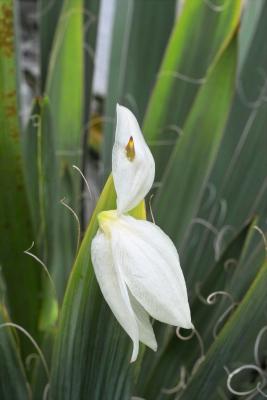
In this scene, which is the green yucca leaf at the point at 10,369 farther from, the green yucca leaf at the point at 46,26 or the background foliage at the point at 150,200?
the green yucca leaf at the point at 46,26

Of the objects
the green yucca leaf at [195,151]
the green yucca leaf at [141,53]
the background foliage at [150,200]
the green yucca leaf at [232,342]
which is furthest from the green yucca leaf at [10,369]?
the green yucca leaf at [141,53]

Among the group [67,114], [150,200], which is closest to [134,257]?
[150,200]

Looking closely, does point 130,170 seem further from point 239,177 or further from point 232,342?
point 239,177

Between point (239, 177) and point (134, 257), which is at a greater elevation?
point (134, 257)

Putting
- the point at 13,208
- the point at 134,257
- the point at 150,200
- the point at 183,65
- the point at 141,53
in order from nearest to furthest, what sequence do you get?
the point at 134,257 < the point at 150,200 < the point at 13,208 < the point at 183,65 < the point at 141,53

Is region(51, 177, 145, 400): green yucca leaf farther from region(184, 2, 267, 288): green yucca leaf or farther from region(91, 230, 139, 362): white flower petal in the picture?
region(184, 2, 267, 288): green yucca leaf

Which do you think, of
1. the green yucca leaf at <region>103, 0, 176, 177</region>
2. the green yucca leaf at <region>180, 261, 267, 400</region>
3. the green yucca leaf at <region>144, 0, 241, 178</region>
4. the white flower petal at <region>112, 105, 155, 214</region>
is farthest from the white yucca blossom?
the green yucca leaf at <region>103, 0, 176, 177</region>
